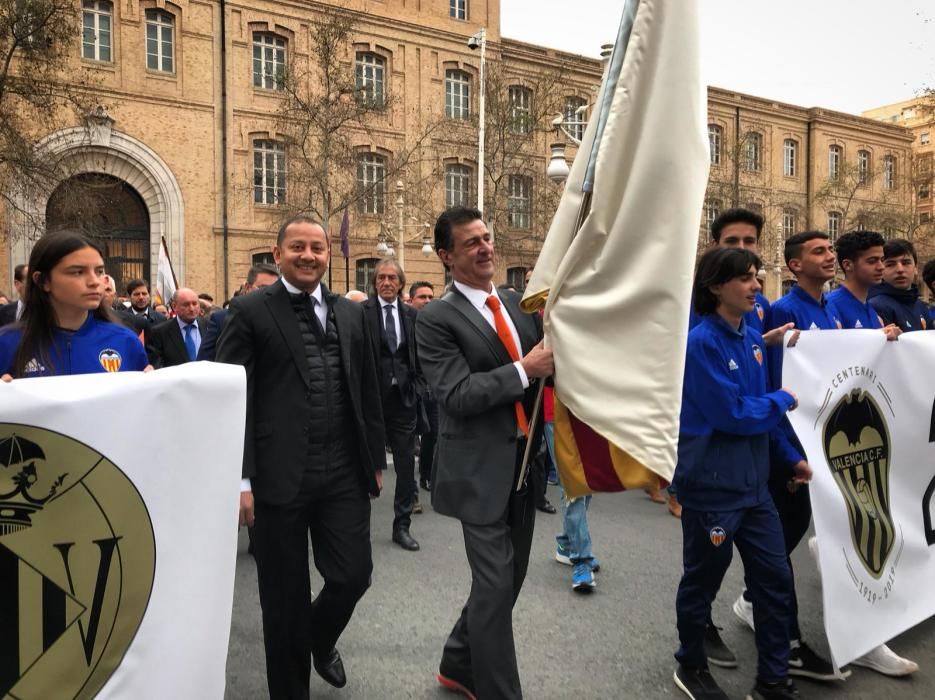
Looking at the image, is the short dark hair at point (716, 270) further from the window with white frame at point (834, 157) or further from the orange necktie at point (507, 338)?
the window with white frame at point (834, 157)

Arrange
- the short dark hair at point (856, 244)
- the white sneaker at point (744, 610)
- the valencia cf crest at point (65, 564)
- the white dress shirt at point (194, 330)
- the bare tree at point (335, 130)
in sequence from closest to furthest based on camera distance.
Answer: the valencia cf crest at point (65, 564)
the white sneaker at point (744, 610)
the short dark hair at point (856, 244)
the white dress shirt at point (194, 330)
the bare tree at point (335, 130)

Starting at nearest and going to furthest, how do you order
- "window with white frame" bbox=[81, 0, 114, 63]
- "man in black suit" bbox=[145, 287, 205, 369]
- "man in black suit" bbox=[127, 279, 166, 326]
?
"man in black suit" bbox=[145, 287, 205, 369]
"man in black suit" bbox=[127, 279, 166, 326]
"window with white frame" bbox=[81, 0, 114, 63]

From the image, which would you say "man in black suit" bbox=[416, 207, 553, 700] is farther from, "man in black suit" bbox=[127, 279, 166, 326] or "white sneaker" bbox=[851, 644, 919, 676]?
"man in black suit" bbox=[127, 279, 166, 326]

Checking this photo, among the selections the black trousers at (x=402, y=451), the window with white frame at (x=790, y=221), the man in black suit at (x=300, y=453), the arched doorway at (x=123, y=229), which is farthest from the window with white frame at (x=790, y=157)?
the man in black suit at (x=300, y=453)

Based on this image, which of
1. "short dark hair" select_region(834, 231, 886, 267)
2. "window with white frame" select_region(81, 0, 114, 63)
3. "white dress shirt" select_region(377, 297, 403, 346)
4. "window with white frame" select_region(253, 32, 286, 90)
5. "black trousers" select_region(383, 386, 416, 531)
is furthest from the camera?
"window with white frame" select_region(253, 32, 286, 90)

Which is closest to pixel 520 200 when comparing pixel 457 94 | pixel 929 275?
pixel 457 94

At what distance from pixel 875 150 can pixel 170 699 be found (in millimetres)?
51476

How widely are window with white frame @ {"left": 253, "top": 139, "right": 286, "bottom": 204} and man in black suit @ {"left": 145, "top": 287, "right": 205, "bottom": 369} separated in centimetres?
2017

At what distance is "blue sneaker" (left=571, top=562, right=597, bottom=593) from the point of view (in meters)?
4.60

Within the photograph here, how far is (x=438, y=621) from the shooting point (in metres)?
4.19

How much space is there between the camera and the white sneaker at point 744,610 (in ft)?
13.4

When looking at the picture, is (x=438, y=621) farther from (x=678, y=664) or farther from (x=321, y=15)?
(x=321, y=15)

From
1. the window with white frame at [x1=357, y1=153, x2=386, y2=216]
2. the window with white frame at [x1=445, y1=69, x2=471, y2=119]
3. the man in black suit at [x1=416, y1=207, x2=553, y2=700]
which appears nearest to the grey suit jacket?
the man in black suit at [x1=416, y1=207, x2=553, y2=700]

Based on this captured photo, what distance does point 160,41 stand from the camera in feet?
82.1
